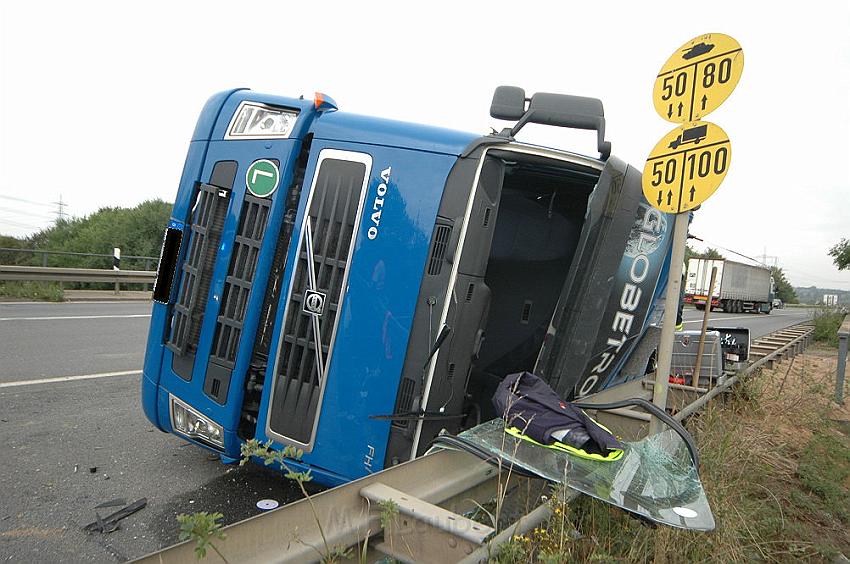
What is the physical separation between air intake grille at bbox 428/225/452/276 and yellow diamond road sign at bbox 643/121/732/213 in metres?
1.23

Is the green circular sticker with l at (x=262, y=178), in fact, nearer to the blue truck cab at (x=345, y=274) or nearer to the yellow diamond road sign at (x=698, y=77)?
the blue truck cab at (x=345, y=274)

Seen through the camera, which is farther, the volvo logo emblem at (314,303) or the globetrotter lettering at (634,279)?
the globetrotter lettering at (634,279)

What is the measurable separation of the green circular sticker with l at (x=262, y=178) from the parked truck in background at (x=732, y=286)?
101 ft

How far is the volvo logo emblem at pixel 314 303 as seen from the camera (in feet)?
9.34

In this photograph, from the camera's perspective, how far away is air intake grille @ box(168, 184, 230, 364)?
3.13 meters

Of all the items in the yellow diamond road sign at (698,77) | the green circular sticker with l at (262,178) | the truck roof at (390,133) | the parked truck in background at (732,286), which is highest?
the parked truck in background at (732,286)

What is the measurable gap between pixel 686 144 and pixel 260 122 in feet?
8.05

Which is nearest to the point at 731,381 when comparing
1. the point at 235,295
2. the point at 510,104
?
the point at 510,104

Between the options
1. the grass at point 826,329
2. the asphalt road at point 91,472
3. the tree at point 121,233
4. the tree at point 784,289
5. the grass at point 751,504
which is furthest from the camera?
the tree at point 784,289

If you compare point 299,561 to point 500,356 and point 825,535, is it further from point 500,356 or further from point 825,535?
point 825,535

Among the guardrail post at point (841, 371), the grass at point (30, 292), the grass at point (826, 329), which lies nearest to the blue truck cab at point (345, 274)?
the guardrail post at point (841, 371)

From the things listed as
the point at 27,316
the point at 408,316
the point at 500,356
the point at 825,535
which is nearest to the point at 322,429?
the point at 408,316

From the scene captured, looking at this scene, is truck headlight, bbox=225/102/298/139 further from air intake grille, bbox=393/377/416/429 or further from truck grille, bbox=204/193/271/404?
air intake grille, bbox=393/377/416/429

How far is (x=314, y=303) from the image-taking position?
9.37 feet
